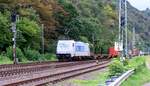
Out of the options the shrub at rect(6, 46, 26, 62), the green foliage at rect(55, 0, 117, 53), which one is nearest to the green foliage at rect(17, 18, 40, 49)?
the shrub at rect(6, 46, 26, 62)

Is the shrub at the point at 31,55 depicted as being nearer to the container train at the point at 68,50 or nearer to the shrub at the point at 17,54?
the container train at the point at 68,50

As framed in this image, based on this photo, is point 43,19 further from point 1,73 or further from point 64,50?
point 1,73

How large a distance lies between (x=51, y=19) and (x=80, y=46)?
17458 mm

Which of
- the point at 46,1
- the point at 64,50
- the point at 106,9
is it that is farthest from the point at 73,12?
the point at 106,9

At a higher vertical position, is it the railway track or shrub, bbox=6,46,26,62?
shrub, bbox=6,46,26,62

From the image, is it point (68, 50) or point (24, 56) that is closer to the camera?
point (24, 56)

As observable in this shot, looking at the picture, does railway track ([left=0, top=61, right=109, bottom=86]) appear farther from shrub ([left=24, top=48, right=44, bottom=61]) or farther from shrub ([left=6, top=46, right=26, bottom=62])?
shrub ([left=24, top=48, right=44, bottom=61])

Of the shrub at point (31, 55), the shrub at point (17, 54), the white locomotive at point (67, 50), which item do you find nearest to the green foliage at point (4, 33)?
the shrub at point (31, 55)

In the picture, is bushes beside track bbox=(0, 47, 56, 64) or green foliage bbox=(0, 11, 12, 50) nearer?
bushes beside track bbox=(0, 47, 56, 64)

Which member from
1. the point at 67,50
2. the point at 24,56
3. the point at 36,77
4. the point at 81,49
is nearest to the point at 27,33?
the point at 24,56

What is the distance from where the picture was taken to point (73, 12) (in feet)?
342

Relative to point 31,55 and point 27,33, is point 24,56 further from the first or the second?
point 27,33

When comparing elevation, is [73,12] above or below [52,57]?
above

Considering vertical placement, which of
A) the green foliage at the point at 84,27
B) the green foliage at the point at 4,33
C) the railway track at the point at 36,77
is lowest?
the railway track at the point at 36,77
